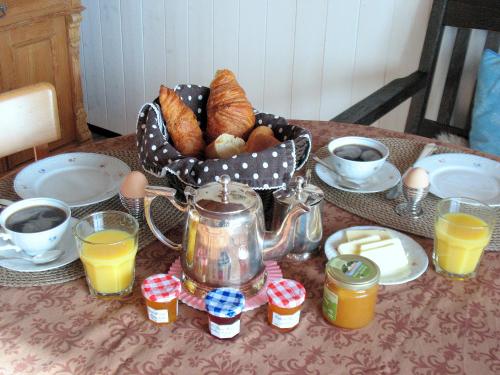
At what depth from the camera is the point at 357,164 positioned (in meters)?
1.13

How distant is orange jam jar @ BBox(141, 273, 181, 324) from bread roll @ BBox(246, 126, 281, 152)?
12.3 inches

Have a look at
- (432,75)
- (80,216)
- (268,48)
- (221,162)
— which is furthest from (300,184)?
(268,48)

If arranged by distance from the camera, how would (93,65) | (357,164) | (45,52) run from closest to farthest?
(357,164) < (45,52) < (93,65)

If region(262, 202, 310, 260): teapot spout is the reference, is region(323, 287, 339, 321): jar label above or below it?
below

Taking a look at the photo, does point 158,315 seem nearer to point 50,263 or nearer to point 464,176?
point 50,263

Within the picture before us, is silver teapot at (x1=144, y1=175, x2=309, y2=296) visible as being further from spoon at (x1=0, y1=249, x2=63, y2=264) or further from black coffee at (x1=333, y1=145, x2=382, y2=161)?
black coffee at (x1=333, y1=145, x2=382, y2=161)

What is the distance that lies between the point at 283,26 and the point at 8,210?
1484mm

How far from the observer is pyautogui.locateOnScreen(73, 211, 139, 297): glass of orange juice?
857 mm

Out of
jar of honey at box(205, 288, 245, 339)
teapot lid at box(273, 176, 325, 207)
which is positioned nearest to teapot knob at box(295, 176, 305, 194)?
teapot lid at box(273, 176, 325, 207)

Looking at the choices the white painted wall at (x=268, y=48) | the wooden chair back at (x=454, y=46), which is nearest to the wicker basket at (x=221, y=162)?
the wooden chair back at (x=454, y=46)

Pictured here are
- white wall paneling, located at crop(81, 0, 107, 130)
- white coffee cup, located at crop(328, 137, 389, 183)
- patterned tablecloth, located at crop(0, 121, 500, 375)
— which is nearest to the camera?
patterned tablecloth, located at crop(0, 121, 500, 375)

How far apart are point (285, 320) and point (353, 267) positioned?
4.8 inches

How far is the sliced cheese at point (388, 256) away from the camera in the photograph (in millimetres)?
946

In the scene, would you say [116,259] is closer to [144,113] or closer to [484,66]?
[144,113]
